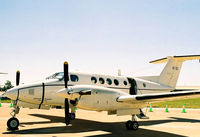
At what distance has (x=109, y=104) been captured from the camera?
39.2 ft

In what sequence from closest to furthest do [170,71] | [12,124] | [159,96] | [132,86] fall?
[159,96]
[12,124]
[132,86]
[170,71]

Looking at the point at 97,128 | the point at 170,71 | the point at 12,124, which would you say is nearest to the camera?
the point at 12,124

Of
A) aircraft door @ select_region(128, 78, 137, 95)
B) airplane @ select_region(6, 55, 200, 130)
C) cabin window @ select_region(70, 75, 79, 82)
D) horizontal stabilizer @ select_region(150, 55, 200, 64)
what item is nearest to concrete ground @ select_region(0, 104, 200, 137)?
airplane @ select_region(6, 55, 200, 130)

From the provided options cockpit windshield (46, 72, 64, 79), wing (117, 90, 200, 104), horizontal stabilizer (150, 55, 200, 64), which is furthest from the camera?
horizontal stabilizer (150, 55, 200, 64)

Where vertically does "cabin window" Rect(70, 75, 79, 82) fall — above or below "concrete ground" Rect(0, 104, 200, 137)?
above

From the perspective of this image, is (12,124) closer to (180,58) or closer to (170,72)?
(170,72)

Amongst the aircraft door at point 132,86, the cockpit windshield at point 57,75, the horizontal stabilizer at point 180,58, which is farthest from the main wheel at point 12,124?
the horizontal stabilizer at point 180,58

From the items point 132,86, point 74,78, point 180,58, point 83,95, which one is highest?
point 180,58

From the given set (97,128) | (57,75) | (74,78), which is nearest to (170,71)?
(97,128)

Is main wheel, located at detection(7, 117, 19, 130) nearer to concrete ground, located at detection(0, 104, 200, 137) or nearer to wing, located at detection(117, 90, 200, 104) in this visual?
concrete ground, located at detection(0, 104, 200, 137)

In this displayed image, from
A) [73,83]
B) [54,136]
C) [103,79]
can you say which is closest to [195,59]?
[103,79]

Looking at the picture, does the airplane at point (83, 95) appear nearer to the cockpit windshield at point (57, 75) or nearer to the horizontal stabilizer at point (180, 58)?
the cockpit windshield at point (57, 75)

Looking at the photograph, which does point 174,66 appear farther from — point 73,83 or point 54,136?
point 54,136

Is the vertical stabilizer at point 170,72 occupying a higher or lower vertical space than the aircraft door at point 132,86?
higher
